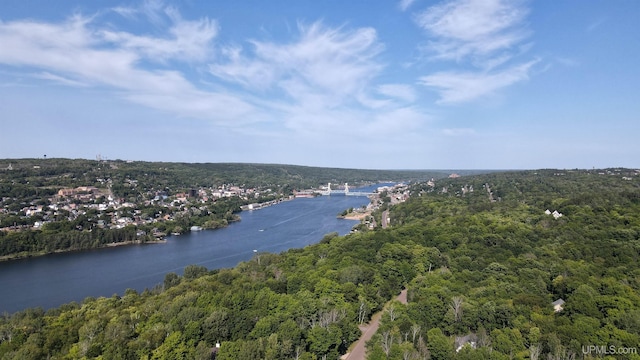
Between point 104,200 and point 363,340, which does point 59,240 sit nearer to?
point 104,200

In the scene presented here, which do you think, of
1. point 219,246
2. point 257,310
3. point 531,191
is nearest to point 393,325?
point 257,310

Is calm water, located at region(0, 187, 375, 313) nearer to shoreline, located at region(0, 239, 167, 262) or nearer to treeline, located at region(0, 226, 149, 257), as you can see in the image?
shoreline, located at region(0, 239, 167, 262)

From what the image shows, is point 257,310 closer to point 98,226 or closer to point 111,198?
point 98,226

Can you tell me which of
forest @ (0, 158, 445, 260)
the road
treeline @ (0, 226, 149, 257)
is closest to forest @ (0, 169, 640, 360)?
the road

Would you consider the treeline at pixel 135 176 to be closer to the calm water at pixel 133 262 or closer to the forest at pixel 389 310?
the calm water at pixel 133 262

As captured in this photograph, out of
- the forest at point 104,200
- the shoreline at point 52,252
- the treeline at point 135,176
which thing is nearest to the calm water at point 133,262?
the shoreline at point 52,252

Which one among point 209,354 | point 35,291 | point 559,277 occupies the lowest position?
point 35,291
